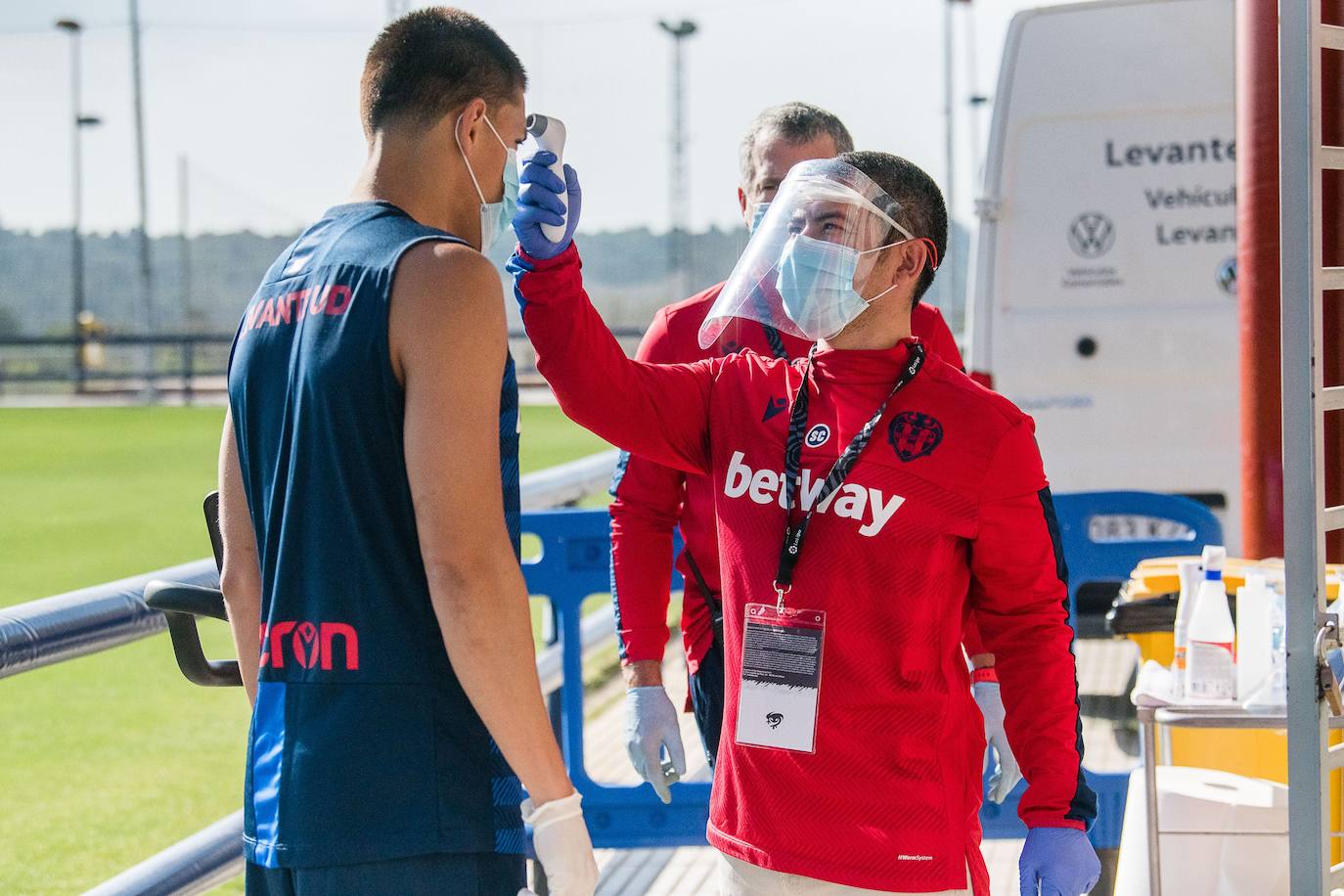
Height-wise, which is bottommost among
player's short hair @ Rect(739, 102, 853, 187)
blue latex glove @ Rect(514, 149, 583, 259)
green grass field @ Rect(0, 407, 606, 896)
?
green grass field @ Rect(0, 407, 606, 896)

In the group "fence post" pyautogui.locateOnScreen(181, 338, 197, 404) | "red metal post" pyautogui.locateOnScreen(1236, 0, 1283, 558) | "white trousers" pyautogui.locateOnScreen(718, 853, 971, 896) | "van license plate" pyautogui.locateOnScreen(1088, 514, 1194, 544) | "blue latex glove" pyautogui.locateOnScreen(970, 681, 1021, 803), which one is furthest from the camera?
"fence post" pyautogui.locateOnScreen(181, 338, 197, 404)

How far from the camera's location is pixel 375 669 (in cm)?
203

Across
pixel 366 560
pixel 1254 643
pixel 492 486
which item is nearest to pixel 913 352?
pixel 492 486

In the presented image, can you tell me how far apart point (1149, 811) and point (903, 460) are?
4.61 feet

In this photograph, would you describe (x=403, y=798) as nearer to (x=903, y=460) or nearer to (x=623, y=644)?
(x=903, y=460)

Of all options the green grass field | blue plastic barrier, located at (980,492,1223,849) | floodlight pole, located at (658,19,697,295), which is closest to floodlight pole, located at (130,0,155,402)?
floodlight pole, located at (658,19,697,295)

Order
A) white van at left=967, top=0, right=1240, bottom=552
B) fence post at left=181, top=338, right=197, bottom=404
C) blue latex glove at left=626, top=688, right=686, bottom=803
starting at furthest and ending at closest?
fence post at left=181, top=338, right=197, bottom=404
white van at left=967, top=0, right=1240, bottom=552
blue latex glove at left=626, top=688, right=686, bottom=803

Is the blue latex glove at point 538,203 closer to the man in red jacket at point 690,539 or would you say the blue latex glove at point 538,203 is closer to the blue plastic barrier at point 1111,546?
the man in red jacket at point 690,539

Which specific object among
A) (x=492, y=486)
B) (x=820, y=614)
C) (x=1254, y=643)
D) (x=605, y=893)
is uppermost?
(x=492, y=486)

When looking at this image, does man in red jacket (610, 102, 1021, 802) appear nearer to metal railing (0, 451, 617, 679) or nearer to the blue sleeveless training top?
metal railing (0, 451, 617, 679)

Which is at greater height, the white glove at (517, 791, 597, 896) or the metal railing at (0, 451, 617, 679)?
the metal railing at (0, 451, 617, 679)

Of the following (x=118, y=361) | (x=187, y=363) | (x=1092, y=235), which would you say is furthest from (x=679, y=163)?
(x=1092, y=235)

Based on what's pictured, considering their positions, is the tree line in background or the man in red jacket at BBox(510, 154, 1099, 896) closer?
the man in red jacket at BBox(510, 154, 1099, 896)

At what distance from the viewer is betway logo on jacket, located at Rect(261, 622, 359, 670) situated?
Answer: 6.68ft
